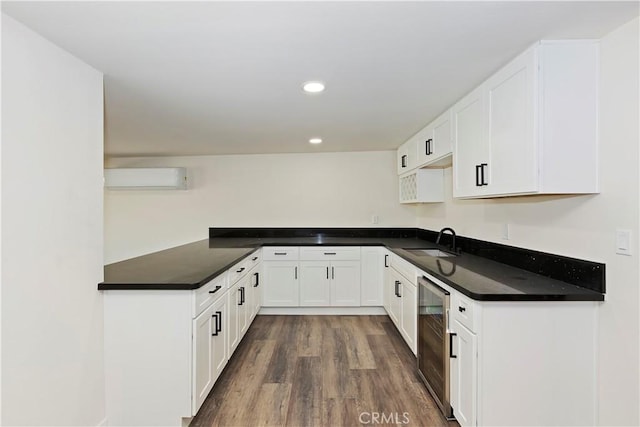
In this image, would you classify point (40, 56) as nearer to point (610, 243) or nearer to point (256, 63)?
point (256, 63)

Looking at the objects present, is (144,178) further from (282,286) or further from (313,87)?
(313,87)

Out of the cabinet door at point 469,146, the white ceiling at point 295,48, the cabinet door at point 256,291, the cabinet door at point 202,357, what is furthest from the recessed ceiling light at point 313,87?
the cabinet door at point 256,291

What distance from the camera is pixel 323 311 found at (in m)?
3.90

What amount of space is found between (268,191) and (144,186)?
1.67m

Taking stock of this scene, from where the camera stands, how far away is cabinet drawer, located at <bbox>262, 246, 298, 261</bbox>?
3811mm

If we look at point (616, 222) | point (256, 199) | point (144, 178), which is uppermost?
point (144, 178)

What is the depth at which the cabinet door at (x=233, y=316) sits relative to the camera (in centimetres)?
252

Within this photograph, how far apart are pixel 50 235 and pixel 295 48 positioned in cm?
146

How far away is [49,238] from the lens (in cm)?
148

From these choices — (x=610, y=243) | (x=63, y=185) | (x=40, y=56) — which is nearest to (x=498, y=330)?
(x=610, y=243)

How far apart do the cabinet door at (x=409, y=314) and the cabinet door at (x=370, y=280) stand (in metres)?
0.80

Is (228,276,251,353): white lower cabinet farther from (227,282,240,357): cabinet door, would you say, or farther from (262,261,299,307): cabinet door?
(262,261,299,307): cabinet door

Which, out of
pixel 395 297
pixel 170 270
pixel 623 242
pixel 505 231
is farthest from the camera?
pixel 395 297

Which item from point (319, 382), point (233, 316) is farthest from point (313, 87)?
point (319, 382)
